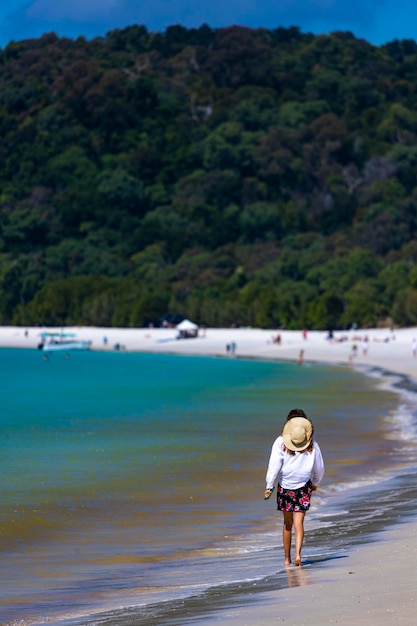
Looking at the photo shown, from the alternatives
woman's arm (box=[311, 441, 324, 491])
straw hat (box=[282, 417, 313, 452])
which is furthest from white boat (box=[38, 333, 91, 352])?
straw hat (box=[282, 417, 313, 452])

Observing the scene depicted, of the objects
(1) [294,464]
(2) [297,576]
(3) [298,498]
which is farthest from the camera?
(3) [298,498]

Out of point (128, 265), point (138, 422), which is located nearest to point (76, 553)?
point (138, 422)

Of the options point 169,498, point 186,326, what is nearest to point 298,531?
point 169,498

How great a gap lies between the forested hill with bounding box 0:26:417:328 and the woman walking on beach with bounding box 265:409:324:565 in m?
72.5

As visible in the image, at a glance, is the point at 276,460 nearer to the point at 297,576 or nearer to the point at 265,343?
the point at 297,576

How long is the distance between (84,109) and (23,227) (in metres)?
43.7

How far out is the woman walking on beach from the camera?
989cm

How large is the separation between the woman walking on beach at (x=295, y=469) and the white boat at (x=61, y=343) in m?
79.5

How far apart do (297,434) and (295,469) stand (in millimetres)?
326

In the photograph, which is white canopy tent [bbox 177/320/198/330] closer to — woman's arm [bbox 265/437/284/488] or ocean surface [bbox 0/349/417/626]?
ocean surface [bbox 0/349/417/626]

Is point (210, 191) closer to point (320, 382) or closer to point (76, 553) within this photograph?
point (320, 382)

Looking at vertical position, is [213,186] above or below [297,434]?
above

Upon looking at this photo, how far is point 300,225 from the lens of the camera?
Answer: 137000 millimetres

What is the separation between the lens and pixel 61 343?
91.2 meters
